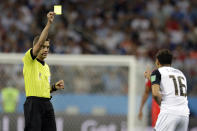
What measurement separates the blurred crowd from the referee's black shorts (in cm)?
675

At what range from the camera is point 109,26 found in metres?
15.5

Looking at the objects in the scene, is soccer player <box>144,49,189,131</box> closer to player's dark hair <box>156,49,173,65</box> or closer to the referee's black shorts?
player's dark hair <box>156,49,173,65</box>

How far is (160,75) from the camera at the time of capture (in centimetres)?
627

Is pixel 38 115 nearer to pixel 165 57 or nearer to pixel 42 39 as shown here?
pixel 42 39

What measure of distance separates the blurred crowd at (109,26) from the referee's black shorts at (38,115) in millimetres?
6754

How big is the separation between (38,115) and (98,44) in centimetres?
827

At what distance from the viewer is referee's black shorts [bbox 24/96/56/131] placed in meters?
6.64

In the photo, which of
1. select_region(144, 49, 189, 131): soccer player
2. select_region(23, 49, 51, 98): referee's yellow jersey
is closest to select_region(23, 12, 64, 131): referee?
select_region(23, 49, 51, 98): referee's yellow jersey

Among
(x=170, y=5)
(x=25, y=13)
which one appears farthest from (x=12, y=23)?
(x=170, y=5)

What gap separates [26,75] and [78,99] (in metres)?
3.17

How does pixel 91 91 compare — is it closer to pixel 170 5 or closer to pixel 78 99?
pixel 78 99

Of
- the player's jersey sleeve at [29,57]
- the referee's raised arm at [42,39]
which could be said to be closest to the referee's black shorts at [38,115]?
the player's jersey sleeve at [29,57]

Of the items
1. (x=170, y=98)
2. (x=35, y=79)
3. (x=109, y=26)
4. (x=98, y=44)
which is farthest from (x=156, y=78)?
(x=109, y=26)

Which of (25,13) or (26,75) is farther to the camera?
(25,13)
